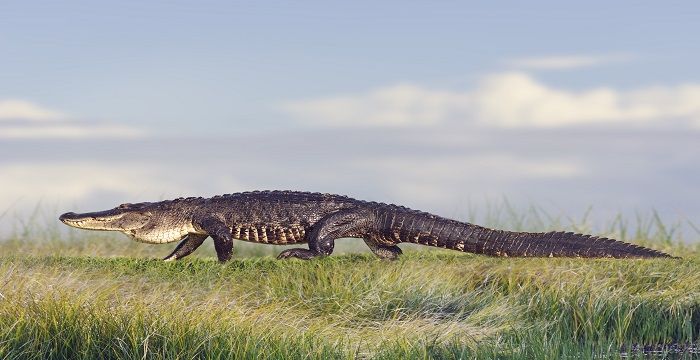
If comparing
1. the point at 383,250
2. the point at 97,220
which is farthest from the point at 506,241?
the point at 97,220

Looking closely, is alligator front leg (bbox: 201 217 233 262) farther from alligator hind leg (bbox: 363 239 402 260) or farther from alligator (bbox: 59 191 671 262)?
alligator hind leg (bbox: 363 239 402 260)

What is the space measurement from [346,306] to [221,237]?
2996 millimetres

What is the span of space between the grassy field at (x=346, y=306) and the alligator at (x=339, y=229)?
0.21m

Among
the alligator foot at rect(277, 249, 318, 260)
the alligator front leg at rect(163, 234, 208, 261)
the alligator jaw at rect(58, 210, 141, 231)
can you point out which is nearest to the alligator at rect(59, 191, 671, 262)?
the alligator foot at rect(277, 249, 318, 260)

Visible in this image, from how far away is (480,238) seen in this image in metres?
11.5

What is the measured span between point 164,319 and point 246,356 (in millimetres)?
750

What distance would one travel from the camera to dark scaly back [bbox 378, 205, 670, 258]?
11.3 m

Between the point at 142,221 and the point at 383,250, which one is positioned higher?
the point at 142,221

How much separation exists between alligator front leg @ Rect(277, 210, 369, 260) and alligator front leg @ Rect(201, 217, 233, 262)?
83 cm

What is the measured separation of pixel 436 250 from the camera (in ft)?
44.9

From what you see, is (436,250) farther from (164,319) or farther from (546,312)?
(164,319)

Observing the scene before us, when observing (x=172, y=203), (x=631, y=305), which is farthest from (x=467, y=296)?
(x=172, y=203)

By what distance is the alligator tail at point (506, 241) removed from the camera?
36.9 feet

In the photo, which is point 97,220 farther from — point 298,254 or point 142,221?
point 298,254
